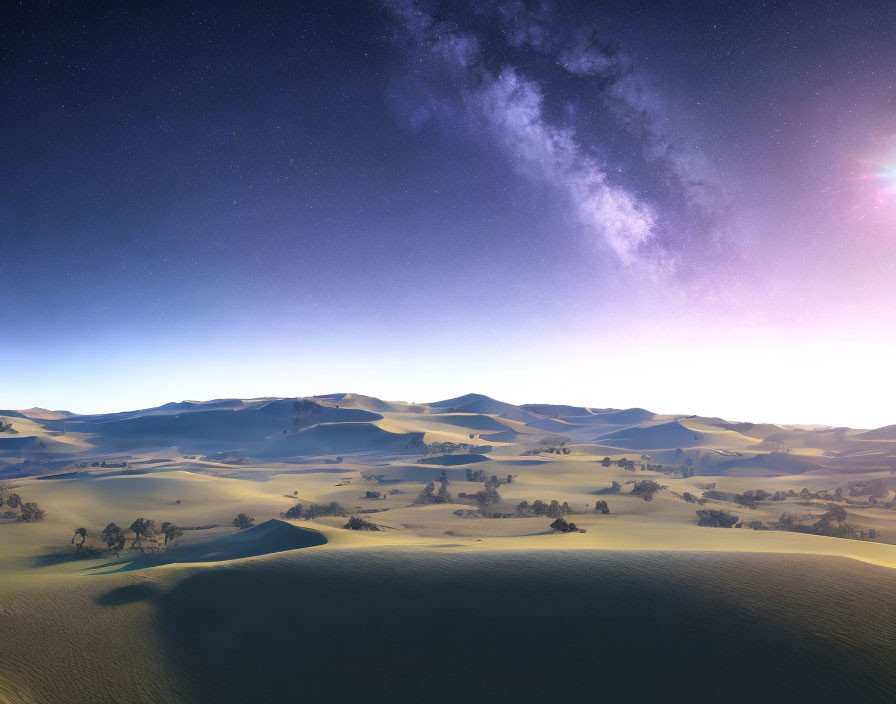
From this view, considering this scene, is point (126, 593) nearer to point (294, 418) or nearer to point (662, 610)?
point (662, 610)

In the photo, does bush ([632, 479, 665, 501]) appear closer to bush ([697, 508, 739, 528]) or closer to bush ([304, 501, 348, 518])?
bush ([697, 508, 739, 528])

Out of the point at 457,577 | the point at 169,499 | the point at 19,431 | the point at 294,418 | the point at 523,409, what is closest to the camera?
the point at 457,577

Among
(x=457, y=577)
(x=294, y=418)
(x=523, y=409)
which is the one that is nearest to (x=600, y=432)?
(x=523, y=409)

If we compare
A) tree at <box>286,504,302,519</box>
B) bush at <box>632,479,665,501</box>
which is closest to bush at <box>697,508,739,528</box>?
bush at <box>632,479,665,501</box>

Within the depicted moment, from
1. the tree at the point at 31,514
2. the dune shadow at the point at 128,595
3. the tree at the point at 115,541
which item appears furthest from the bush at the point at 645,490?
the tree at the point at 31,514

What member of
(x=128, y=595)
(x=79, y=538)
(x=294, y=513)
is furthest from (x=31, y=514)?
(x=128, y=595)
